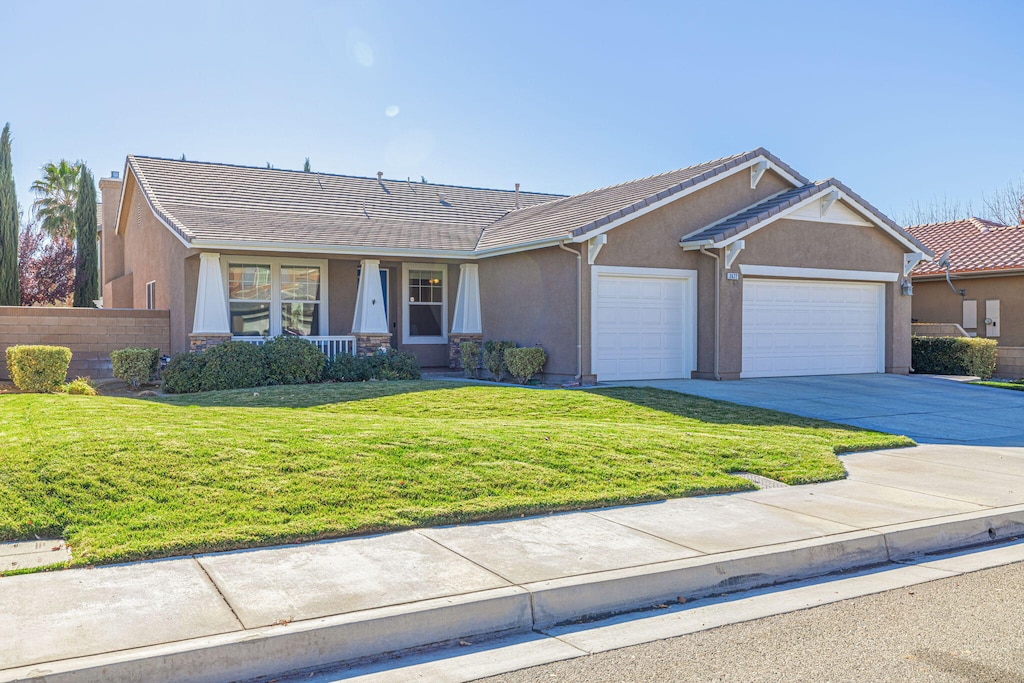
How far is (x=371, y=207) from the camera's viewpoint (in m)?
23.3

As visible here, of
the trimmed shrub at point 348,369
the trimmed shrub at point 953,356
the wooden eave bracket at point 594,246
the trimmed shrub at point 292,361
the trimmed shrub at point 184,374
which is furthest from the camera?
the trimmed shrub at point 953,356

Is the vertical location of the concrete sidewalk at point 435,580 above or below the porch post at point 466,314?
below

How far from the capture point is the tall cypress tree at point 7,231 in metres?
26.7

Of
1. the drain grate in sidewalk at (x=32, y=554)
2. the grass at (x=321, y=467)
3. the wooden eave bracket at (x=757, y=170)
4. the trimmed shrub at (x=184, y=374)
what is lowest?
the drain grate in sidewalk at (x=32, y=554)

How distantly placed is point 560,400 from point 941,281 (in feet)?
54.5

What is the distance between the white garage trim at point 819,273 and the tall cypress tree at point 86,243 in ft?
88.4

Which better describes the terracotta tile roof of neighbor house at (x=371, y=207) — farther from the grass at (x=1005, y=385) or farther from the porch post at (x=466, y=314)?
the grass at (x=1005, y=385)

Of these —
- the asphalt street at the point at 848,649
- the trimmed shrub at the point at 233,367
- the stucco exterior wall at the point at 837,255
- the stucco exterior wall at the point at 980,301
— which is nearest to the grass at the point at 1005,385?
the stucco exterior wall at the point at 837,255

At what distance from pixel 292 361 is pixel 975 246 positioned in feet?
67.2

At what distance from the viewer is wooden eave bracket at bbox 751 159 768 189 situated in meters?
19.9

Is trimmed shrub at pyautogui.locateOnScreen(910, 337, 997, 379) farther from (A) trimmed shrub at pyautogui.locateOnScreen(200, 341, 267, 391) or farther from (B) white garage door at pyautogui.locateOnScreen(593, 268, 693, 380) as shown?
(A) trimmed shrub at pyautogui.locateOnScreen(200, 341, 267, 391)

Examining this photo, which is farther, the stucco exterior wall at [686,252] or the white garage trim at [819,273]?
the white garage trim at [819,273]

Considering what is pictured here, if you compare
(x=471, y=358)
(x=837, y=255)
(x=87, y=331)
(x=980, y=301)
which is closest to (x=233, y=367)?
(x=87, y=331)

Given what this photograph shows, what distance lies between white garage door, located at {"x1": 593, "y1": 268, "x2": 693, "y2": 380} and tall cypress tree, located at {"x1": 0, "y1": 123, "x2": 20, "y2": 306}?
18.8 meters
